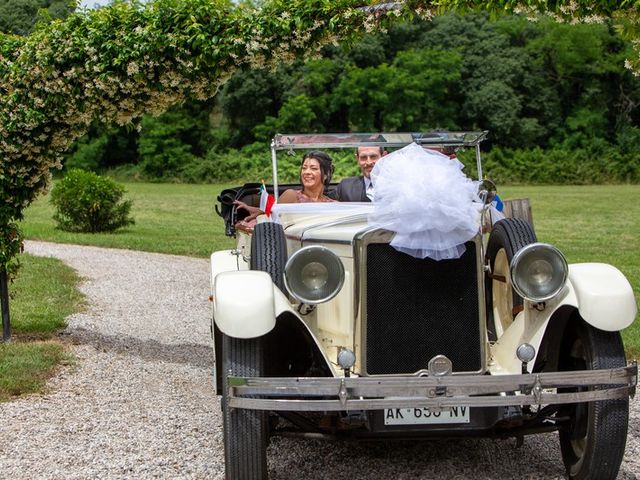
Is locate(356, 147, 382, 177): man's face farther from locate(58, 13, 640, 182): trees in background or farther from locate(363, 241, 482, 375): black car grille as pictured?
locate(58, 13, 640, 182): trees in background

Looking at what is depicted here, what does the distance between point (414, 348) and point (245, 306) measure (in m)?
0.90

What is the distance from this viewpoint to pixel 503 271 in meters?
5.59

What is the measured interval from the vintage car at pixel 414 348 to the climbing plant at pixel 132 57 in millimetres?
2516

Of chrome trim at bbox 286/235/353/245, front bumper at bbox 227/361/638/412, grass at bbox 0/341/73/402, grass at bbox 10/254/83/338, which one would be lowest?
grass at bbox 0/341/73/402

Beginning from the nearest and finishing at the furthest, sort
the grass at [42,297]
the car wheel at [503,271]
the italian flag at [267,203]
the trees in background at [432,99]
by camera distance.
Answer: the car wheel at [503,271] → the italian flag at [267,203] → the grass at [42,297] → the trees in background at [432,99]

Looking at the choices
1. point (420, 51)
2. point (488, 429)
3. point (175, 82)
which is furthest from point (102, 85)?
point (420, 51)

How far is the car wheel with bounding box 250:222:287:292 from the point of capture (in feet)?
16.5

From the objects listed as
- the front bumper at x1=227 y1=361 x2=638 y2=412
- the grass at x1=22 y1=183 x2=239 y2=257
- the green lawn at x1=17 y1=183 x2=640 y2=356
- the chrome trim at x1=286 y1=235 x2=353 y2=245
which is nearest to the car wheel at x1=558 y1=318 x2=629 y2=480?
the front bumper at x1=227 y1=361 x2=638 y2=412

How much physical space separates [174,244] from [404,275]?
14696 mm

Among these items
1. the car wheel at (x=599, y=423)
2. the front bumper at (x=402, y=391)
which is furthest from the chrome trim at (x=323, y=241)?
the car wheel at (x=599, y=423)

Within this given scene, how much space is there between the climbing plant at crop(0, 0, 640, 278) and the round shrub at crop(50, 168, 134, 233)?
1241 cm

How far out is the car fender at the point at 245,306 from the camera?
4570 millimetres

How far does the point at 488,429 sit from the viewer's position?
15.4 feet

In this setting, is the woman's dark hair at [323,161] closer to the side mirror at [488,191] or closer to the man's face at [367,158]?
the man's face at [367,158]
